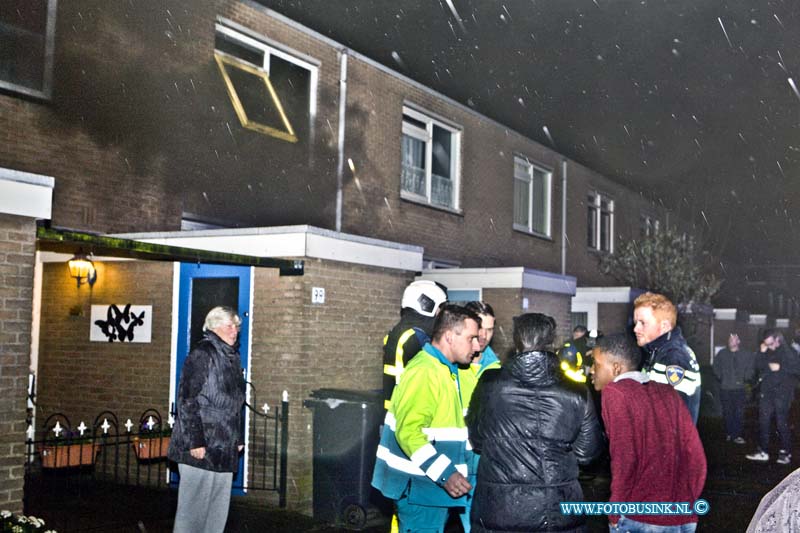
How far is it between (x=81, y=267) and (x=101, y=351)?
1056 millimetres

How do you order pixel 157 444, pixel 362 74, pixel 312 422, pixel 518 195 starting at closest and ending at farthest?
pixel 312 422 < pixel 157 444 < pixel 362 74 < pixel 518 195

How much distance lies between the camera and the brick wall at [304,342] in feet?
28.0

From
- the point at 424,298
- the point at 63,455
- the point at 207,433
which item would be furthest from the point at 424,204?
the point at 207,433

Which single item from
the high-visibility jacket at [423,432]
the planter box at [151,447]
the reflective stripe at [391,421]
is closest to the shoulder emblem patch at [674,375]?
the high-visibility jacket at [423,432]

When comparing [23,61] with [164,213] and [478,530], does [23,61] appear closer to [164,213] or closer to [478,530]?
[164,213]

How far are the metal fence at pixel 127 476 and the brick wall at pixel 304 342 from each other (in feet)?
0.58

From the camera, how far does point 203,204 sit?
37.9ft

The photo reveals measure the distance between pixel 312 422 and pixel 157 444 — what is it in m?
2.00

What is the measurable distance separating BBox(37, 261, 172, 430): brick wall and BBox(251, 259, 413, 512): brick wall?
1432mm

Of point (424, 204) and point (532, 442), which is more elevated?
point (424, 204)

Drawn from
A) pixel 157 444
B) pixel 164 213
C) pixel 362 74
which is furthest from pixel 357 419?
pixel 362 74

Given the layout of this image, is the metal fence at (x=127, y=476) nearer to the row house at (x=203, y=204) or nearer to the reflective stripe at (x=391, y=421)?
the row house at (x=203, y=204)

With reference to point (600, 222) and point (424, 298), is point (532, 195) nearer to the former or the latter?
point (600, 222)

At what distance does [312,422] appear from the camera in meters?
8.49
